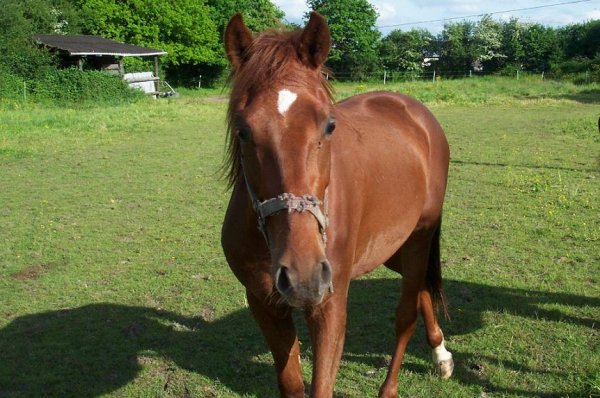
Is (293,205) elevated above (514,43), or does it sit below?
below

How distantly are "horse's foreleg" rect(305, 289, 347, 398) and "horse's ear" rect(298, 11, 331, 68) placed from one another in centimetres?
98

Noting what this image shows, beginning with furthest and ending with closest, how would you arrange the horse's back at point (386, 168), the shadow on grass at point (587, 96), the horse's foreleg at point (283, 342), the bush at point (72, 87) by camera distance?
the shadow on grass at point (587, 96) → the bush at point (72, 87) → the horse's back at point (386, 168) → the horse's foreleg at point (283, 342)

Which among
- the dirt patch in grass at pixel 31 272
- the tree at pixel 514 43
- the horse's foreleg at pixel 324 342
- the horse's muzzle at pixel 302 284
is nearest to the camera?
the horse's muzzle at pixel 302 284

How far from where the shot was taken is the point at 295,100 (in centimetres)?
187

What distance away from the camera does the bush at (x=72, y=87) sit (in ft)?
78.9

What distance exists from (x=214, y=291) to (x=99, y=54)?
26.9 metres

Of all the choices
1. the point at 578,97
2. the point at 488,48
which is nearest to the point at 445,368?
the point at 578,97

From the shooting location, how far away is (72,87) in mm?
24406

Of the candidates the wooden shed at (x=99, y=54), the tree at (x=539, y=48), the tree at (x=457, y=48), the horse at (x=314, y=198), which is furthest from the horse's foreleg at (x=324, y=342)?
the tree at (x=539, y=48)

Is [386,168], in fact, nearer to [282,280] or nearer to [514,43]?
[282,280]

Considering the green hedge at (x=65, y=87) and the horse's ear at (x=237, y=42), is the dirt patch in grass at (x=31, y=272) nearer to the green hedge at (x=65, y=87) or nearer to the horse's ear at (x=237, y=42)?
the horse's ear at (x=237, y=42)

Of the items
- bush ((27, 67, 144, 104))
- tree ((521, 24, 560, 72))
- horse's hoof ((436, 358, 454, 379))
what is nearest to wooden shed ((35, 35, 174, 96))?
bush ((27, 67, 144, 104))

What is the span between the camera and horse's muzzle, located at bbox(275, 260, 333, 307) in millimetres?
1615

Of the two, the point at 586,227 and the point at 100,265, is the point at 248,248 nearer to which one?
the point at 100,265
